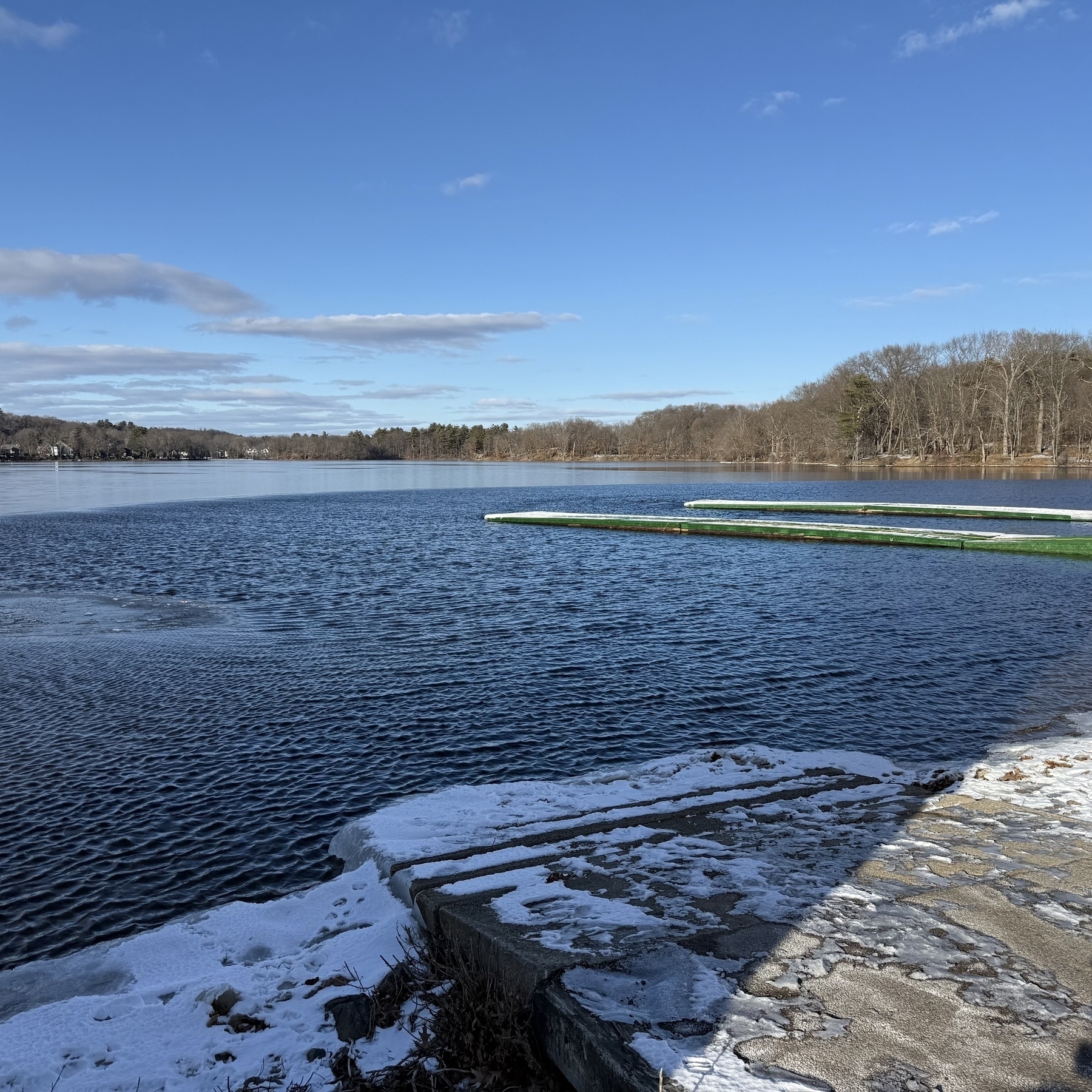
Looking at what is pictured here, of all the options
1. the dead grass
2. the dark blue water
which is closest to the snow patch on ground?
the dead grass

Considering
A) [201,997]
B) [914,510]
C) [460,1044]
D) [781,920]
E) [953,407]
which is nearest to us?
[460,1044]

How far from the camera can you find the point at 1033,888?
5.59 m

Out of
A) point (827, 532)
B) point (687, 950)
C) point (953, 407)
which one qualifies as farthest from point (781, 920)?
point (953, 407)

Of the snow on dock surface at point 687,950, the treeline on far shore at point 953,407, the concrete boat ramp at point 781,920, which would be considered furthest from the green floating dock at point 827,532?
the treeline on far shore at point 953,407

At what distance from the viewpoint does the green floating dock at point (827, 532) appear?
30375 millimetres

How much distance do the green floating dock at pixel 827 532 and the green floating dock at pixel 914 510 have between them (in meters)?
5.06

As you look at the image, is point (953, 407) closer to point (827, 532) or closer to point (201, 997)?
point (827, 532)

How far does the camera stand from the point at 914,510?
4534cm

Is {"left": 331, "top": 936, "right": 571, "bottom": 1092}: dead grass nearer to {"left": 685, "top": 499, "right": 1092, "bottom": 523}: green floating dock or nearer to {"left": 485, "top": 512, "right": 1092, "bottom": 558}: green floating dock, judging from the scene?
{"left": 485, "top": 512, "right": 1092, "bottom": 558}: green floating dock

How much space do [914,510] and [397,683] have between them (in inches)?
1522

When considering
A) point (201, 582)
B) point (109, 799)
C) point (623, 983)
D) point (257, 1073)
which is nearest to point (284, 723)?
point (109, 799)

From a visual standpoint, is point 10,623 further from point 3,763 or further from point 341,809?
point 341,809

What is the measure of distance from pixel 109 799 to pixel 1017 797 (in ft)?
31.6

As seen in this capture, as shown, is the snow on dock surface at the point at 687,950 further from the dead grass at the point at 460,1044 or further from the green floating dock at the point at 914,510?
the green floating dock at the point at 914,510
